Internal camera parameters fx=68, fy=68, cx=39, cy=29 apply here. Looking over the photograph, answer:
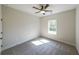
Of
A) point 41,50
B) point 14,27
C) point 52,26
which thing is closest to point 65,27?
point 52,26

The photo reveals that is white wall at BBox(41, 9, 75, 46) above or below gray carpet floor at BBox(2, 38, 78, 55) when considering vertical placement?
above

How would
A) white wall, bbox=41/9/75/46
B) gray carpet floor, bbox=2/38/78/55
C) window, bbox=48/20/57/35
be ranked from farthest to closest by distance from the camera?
window, bbox=48/20/57/35
white wall, bbox=41/9/75/46
gray carpet floor, bbox=2/38/78/55

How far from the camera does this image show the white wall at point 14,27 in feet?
10.3

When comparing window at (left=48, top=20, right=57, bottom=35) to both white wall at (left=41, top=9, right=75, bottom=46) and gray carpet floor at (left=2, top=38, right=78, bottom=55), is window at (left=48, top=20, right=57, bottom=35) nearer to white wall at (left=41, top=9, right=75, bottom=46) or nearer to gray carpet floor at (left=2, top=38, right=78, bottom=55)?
white wall at (left=41, top=9, right=75, bottom=46)

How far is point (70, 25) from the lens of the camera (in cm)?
387

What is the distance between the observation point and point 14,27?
3.63m

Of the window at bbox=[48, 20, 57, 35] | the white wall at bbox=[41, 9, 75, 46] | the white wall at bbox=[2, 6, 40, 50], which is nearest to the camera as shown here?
the white wall at bbox=[2, 6, 40, 50]

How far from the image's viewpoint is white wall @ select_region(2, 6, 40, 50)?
3132mm

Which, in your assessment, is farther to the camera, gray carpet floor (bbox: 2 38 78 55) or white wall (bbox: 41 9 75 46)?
white wall (bbox: 41 9 75 46)

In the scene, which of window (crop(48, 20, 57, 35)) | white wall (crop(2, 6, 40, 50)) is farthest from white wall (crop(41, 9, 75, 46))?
white wall (crop(2, 6, 40, 50))
